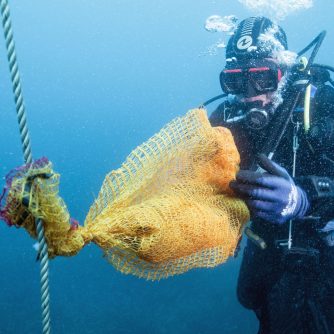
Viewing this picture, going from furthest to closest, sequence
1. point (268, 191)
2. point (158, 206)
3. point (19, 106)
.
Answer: point (268, 191)
point (158, 206)
point (19, 106)

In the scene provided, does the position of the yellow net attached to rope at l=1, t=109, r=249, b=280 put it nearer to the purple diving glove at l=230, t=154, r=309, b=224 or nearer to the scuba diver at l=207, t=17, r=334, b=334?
the purple diving glove at l=230, t=154, r=309, b=224

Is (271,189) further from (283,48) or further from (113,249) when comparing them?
(283,48)

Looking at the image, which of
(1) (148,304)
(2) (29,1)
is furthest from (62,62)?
(1) (148,304)

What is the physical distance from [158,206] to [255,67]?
7.63 ft

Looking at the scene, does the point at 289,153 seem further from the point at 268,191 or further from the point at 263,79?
the point at 268,191

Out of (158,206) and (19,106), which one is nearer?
(19,106)

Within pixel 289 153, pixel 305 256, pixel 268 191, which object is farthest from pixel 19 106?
pixel 305 256

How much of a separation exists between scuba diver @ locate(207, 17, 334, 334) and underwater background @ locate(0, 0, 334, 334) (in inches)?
387

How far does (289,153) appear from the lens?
3.14m

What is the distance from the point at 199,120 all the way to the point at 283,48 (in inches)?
90.0

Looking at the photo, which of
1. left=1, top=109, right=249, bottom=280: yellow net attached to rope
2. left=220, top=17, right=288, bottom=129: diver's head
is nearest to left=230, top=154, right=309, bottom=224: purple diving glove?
left=1, top=109, right=249, bottom=280: yellow net attached to rope

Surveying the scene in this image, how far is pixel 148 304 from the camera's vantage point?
1528cm

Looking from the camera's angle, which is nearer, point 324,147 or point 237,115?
point 324,147

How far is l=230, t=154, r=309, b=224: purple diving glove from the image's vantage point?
6.54ft
